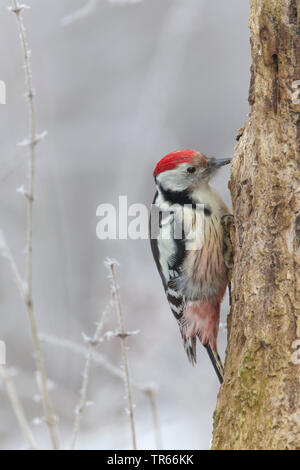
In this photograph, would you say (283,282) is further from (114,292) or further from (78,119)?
(78,119)

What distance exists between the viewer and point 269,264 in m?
2.13

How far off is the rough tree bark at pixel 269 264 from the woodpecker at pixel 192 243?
499 mm

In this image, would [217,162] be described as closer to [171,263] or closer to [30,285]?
[171,263]

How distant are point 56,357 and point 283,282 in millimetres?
3127

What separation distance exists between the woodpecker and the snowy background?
100 cm

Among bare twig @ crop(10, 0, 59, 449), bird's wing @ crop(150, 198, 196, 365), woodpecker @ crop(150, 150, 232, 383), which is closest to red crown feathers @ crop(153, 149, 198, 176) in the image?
woodpecker @ crop(150, 150, 232, 383)

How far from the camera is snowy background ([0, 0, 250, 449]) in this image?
171 inches

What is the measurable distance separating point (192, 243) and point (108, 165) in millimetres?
2798

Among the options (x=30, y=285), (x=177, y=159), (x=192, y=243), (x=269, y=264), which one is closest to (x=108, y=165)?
(x=177, y=159)

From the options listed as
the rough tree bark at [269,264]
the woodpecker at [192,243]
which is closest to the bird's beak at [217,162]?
the woodpecker at [192,243]

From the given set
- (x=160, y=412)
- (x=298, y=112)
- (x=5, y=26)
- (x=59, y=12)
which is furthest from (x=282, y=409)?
(x=59, y=12)

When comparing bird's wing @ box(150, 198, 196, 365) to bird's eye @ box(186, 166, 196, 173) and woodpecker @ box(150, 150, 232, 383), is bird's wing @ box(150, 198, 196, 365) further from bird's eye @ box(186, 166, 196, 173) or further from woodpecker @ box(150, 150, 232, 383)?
bird's eye @ box(186, 166, 196, 173)

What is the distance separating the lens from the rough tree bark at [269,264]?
2.01 metres

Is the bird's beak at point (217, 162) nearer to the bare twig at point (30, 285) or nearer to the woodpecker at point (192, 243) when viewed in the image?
the woodpecker at point (192, 243)
